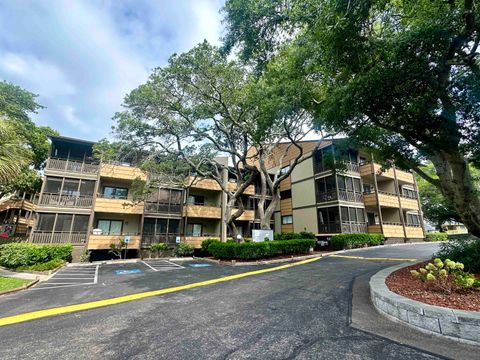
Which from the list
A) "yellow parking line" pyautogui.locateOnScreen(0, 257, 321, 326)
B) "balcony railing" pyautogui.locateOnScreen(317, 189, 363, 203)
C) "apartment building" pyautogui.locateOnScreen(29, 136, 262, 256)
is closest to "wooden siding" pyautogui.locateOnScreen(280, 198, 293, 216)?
"balcony railing" pyautogui.locateOnScreen(317, 189, 363, 203)

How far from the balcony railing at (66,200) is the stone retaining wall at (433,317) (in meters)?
20.4

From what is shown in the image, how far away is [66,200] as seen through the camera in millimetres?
17781

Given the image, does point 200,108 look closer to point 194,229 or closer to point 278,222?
point 194,229

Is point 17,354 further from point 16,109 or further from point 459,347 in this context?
point 16,109

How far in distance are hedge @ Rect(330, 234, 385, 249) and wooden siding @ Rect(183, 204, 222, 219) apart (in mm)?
10671

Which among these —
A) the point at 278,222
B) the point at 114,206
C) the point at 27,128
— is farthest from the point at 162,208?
the point at 278,222

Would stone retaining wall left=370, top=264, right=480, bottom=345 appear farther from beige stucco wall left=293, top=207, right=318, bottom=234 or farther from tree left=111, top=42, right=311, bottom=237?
beige stucco wall left=293, top=207, right=318, bottom=234

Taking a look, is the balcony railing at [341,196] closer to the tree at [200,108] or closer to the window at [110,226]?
the tree at [200,108]

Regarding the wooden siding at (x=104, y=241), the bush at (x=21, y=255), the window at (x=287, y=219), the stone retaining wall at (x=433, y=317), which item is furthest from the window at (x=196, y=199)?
the stone retaining wall at (x=433, y=317)

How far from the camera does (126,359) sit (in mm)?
3084

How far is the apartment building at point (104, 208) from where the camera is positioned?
17250 millimetres

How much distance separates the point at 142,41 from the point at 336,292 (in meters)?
11.4

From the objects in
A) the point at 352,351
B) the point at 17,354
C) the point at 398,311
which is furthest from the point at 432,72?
the point at 17,354

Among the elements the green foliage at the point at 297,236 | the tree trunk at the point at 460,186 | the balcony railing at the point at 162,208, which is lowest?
the green foliage at the point at 297,236
